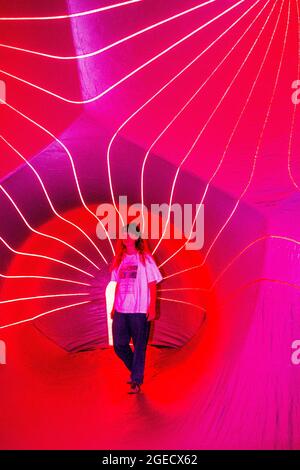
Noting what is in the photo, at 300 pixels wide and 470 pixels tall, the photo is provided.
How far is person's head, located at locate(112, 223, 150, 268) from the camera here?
5012mm

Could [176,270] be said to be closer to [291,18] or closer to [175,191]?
[175,191]

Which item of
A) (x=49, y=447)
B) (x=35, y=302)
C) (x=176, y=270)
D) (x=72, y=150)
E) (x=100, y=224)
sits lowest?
(x=49, y=447)

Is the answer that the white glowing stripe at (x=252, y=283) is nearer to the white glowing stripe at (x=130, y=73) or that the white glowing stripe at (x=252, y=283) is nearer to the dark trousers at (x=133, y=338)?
the dark trousers at (x=133, y=338)

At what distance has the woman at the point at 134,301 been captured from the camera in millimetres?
4992

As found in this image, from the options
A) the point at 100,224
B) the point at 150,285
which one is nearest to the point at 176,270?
the point at 100,224

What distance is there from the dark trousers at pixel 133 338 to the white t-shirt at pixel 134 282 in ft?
0.25

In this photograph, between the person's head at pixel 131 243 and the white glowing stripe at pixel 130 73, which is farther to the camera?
the person's head at pixel 131 243

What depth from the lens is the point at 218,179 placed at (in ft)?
19.2

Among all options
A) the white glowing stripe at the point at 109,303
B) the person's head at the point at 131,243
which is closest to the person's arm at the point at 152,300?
the person's head at the point at 131,243

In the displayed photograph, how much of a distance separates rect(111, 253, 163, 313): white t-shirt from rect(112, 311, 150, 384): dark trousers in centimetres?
8

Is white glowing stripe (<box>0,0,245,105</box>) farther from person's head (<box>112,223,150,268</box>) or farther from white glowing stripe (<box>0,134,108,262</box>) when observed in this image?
person's head (<box>112,223,150,268</box>)

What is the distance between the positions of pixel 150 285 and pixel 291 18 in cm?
251

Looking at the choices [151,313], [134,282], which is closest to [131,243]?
[134,282]

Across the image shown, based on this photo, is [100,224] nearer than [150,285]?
No
